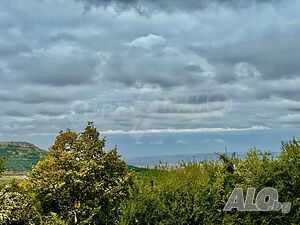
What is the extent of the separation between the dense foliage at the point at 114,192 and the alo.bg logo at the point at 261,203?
0.97ft

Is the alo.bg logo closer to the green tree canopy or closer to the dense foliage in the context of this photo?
the dense foliage

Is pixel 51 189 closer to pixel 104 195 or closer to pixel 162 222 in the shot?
pixel 104 195

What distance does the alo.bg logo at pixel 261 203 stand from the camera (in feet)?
89.7

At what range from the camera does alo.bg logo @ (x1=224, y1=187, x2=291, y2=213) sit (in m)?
27.3

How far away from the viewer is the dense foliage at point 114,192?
2628 centimetres

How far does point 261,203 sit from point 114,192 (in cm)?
888

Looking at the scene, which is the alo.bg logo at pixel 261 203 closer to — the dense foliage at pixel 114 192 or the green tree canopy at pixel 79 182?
the dense foliage at pixel 114 192

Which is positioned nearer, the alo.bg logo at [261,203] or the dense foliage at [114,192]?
the dense foliage at [114,192]

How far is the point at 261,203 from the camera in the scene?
90.8 feet

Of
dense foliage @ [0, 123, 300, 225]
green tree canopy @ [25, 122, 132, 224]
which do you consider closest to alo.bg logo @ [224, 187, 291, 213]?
dense foliage @ [0, 123, 300, 225]

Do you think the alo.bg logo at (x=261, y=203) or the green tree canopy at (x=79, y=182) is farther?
the alo.bg logo at (x=261, y=203)

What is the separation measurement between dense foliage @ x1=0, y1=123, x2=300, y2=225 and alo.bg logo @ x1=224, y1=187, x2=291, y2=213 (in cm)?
30

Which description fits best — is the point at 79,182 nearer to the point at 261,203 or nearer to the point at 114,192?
the point at 114,192

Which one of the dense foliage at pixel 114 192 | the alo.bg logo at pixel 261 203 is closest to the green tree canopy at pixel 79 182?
the dense foliage at pixel 114 192
